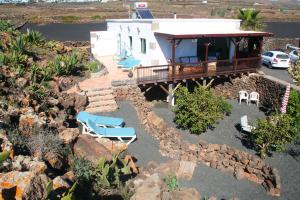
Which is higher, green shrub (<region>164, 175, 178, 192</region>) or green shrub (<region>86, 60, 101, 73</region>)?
green shrub (<region>86, 60, 101, 73</region>)

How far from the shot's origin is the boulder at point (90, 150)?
41.6 feet

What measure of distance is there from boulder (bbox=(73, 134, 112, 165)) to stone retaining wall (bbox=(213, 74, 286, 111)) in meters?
12.4

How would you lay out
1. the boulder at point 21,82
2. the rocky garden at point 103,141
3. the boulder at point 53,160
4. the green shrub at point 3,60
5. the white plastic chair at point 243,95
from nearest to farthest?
the rocky garden at point 103,141 < the boulder at point 53,160 < the boulder at point 21,82 < the green shrub at point 3,60 < the white plastic chair at point 243,95

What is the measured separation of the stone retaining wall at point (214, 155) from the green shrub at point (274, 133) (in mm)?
913

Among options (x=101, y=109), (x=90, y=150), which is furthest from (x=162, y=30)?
(x=90, y=150)

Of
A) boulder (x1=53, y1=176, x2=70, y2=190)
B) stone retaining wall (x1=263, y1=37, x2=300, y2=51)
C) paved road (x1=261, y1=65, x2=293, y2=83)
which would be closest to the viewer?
boulder (x1=53, y1=176, x2=70, y2=190)

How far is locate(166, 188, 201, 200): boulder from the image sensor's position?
1223cm

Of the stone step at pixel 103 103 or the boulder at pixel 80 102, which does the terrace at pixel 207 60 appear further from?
the boulder at pixel 80 102

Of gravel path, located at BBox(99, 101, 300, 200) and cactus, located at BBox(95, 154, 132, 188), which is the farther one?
gravel path, located at BBox(99, 101, 300, 200)

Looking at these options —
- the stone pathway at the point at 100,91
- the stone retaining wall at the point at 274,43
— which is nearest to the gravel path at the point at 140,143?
the stone pathway at the point at 100,91

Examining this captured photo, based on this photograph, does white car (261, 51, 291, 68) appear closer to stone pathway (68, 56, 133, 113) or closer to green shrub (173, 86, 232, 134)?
green shrub (173, 86, 232, 134)

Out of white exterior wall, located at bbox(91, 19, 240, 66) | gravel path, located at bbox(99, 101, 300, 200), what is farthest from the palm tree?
gravel path, located at bbox(99, 101, 300, 200)

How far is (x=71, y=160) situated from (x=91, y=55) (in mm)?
17720

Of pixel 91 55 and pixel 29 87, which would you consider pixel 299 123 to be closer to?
pixel 29 87
